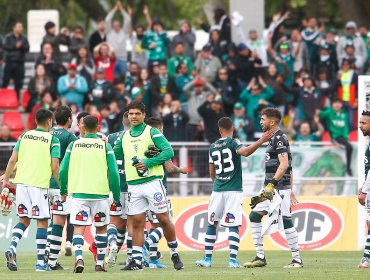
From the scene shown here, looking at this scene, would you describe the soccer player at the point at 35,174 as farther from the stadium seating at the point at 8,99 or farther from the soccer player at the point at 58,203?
the stadium seating at the point at 8,99

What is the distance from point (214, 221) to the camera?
741 inches

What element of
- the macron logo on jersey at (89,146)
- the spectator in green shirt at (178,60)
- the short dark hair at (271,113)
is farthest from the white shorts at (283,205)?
the spectator in green shirt at (178,60)

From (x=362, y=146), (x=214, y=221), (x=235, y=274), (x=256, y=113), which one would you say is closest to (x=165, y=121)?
(x=256, y=113)

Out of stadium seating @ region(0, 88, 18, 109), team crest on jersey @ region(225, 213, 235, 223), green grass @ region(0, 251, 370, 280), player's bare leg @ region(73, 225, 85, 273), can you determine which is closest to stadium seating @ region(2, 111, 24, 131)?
stadium seating @ region(0, 88, 18, 109)

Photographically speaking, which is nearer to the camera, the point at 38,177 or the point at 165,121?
the point at 38,177

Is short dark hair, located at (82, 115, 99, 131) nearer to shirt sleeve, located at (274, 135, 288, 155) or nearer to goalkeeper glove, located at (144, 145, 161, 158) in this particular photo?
goalkeeper glove, located at (144, 145, 161, 158)

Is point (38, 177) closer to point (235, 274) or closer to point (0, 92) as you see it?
point (235, 274)

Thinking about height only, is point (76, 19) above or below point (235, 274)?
above

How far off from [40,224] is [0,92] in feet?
49.0

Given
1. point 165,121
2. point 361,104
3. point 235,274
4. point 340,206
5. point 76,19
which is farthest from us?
point 76,19

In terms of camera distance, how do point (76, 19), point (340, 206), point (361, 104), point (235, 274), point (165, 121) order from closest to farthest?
1. point (235, 274)
2. point (361, 104)
3. point (340, 206)
4. point (165, 121)
5. point (76, 19)

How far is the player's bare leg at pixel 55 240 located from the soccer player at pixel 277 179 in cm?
281

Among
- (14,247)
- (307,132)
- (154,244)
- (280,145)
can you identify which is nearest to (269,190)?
(280,145)

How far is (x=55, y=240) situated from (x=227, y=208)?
2666 mm
